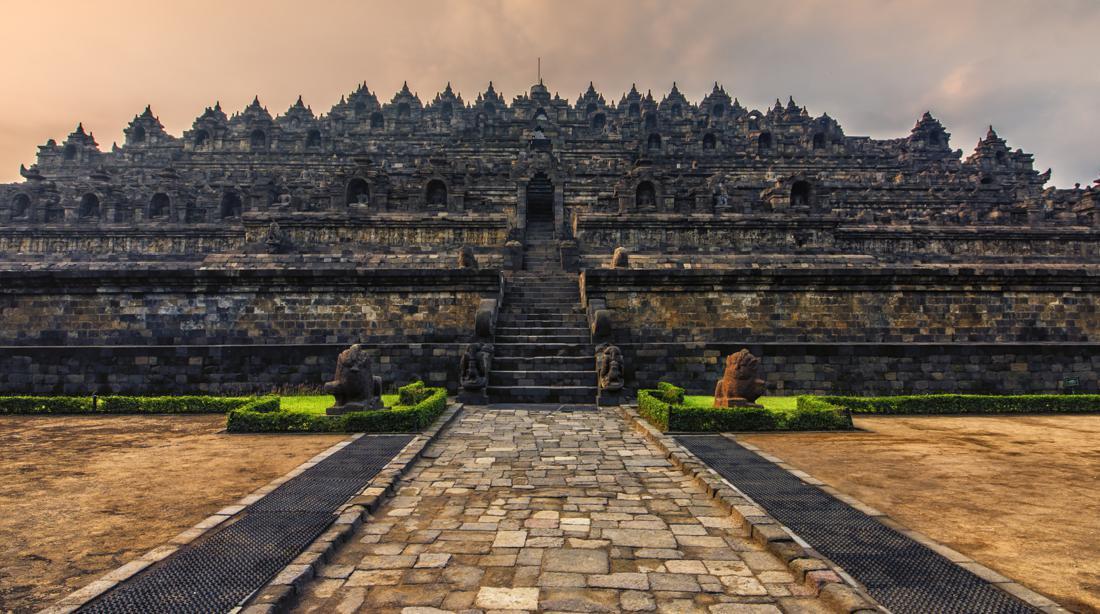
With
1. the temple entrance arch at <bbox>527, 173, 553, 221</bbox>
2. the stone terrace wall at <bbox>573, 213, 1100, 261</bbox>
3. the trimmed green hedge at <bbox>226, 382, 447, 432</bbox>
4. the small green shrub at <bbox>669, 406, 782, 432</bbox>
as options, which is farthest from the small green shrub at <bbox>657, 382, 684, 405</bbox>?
the temple entrance arch at <bbox>527, 173, 553, 221</bbox>

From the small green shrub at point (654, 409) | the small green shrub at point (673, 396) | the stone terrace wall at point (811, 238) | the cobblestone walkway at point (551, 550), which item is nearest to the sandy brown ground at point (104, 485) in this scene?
the cobblestone walkway at point (551, 550)

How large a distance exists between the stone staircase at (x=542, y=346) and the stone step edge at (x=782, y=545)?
5981 mm

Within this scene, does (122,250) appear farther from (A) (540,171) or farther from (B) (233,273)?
(A) (540,171)

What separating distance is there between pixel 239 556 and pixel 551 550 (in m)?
2.50

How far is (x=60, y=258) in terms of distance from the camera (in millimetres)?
26797

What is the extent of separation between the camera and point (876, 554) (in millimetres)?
4379

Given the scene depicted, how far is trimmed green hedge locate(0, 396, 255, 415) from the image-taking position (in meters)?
11.4

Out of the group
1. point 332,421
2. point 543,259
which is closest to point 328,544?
point 332,421

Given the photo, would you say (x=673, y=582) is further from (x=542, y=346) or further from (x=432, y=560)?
(x=542, y=346)

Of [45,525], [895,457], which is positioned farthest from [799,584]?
[45,525]

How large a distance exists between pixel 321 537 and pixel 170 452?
16.2 ft

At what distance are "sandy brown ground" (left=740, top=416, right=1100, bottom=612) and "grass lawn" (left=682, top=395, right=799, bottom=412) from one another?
1.69 metres

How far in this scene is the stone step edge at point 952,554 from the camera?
364 centimetres

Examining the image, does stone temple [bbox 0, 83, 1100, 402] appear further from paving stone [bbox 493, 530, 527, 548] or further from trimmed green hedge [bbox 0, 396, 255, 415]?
paving stone [bbox 493, 530, 527, 548]
